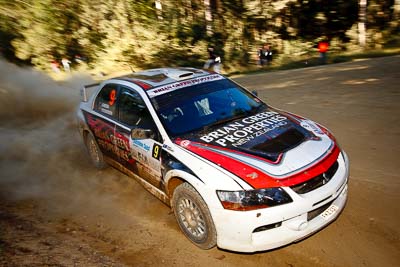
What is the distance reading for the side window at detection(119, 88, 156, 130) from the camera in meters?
4.39

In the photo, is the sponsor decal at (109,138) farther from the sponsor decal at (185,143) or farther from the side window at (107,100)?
the sponsor decal at (185,143)

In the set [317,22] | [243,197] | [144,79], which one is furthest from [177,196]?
[317,22]

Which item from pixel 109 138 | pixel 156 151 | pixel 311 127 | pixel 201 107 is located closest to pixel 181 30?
pixel 109 138

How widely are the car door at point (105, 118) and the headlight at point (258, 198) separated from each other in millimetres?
2464

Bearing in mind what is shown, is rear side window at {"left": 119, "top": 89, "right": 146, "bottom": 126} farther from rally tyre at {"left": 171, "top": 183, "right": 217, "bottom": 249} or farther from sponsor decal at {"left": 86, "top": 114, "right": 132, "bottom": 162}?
rally tyre at {"left": 171, "top": 183, "right": 217, "bottom": 249}

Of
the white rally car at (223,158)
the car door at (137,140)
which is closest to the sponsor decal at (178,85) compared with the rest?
the white rally car at (223,158)

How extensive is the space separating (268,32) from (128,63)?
9459mm

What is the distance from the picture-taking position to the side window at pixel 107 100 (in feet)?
17.0

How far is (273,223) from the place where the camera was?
10.7 feet

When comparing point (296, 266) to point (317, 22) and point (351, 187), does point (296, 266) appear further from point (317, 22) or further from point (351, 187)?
point (317, 22)

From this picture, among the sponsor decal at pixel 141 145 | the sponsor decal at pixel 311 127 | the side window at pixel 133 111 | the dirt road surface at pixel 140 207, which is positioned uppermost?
the side window at pixel 133 111

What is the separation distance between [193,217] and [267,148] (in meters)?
1.09

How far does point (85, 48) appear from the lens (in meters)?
22.7

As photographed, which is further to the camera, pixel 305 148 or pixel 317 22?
pixel 317 22
